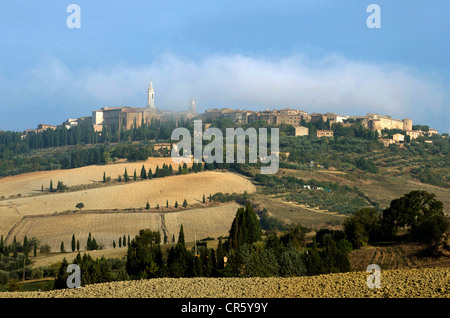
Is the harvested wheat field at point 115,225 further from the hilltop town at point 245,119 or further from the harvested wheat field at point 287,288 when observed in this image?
the hilltop town at point 245,119

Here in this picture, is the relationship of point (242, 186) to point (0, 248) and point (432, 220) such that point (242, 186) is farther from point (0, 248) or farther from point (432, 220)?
point (432, 220)

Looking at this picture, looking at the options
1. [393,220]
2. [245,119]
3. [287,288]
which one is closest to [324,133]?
[245,119]

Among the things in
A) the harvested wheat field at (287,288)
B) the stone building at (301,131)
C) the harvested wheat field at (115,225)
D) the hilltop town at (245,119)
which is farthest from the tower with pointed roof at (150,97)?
the harvested wheat field at (287,288)

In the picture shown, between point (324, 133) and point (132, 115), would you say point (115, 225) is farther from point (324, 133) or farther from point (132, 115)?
point (132, 115)

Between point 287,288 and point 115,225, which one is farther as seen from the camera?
point 115,225
